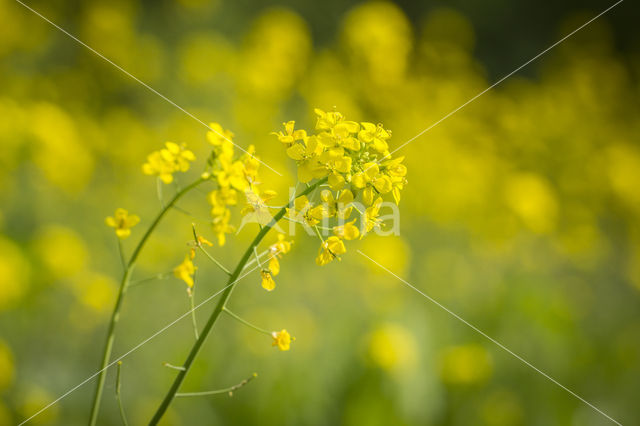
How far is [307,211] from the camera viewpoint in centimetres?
80

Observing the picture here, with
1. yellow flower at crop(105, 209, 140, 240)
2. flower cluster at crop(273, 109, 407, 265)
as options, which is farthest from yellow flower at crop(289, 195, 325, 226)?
yellow flower at crop(105, 209, 140, 240)

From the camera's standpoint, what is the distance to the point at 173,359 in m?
1.68

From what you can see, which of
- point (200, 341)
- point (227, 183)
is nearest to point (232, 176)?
point (227, 183)

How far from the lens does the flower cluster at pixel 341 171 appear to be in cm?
79

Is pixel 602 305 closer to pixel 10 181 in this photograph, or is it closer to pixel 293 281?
pixel 293 281

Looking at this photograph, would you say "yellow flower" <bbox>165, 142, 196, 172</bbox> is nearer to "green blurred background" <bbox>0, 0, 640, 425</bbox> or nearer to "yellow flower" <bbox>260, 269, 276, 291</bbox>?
"yellow flower" <bbox>260, 269, 276, 291</bbox>

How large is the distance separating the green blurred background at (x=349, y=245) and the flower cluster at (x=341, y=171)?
960 millimetres

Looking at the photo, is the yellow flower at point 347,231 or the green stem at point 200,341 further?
the yellow flower at point 347,231

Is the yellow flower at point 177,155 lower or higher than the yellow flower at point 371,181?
lower

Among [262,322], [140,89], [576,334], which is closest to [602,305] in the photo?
[576,334]

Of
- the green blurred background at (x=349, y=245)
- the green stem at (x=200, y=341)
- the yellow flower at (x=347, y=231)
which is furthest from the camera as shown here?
the green blurred background at (x=349, y=245)

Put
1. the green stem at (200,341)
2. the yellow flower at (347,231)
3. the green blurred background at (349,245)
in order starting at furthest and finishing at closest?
the green blurred background at (349,245), the yellow flower at (347,231), the green stem at (200,341)

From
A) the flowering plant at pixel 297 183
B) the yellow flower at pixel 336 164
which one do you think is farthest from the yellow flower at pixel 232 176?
the yellow flower at pixel 336 164

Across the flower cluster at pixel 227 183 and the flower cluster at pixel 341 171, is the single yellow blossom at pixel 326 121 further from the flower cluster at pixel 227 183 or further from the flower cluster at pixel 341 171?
the flower cluster at pixel 227 183
